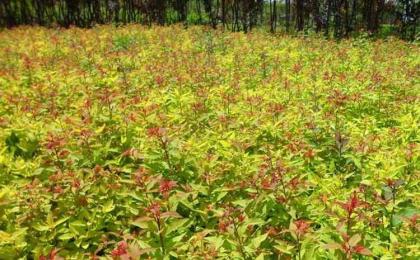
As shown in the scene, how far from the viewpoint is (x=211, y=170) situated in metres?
3.49

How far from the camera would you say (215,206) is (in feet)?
10.8

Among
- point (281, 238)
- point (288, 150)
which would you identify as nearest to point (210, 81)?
point (288, 150)

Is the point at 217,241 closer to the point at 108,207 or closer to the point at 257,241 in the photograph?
the point at 257,241

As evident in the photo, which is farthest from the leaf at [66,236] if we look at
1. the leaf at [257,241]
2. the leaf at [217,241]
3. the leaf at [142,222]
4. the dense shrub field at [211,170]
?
the leaf at [257,241]

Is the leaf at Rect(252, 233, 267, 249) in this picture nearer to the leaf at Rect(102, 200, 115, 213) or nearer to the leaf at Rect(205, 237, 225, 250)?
the leaf at Rect(205, 237, 225, 250)

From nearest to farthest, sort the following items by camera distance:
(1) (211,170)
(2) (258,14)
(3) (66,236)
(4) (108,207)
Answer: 1. (3) (66,236)
2. (4) (108,207)
3. (1) (211,170)
4. (2) (258,14)

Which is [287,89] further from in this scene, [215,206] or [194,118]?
[215,206]

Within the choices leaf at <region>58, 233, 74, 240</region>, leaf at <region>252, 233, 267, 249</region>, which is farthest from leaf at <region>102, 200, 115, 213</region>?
leaf at <region>252, 233, 267, 249</region>

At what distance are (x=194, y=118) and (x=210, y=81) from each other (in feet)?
6.36

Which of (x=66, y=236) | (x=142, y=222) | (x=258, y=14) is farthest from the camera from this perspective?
(x=258, y=14)

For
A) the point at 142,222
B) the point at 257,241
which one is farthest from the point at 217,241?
the point at 142,222

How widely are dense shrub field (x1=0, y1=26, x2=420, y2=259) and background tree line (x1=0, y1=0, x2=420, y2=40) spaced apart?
30.4 ft

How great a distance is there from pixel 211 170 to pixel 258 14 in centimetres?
1632

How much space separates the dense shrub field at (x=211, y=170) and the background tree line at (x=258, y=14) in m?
9.28
